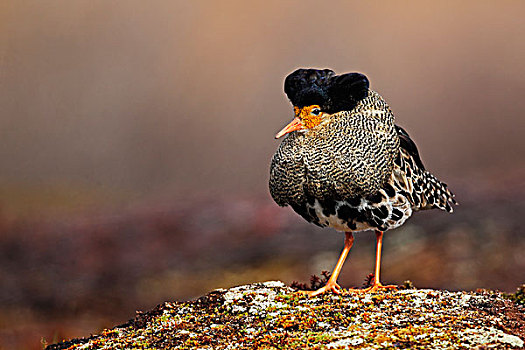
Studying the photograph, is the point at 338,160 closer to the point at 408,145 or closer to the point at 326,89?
the point at 326,89

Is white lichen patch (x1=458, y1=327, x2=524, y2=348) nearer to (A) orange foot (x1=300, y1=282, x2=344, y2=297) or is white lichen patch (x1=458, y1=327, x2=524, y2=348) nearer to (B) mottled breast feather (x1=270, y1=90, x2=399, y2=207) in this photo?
(A) orange foot (x1=300, y1=282, x2=344, y2=297)

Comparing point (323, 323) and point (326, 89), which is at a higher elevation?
point (326, 89)

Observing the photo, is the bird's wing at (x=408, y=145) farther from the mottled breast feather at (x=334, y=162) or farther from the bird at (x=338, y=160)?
the mottled breast feather at (x=334, y=162)

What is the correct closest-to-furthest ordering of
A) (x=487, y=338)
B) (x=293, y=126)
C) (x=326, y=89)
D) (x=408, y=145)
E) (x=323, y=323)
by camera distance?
1. (x=487, y=338)
2. (x=323, y=323)
3. (x=293, y=126)
4. (x=326, y=89)
5. (x=408, y=145)

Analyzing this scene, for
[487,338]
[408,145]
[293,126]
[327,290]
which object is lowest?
[487,338]

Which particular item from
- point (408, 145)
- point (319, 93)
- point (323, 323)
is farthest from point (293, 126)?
point (323, 323)

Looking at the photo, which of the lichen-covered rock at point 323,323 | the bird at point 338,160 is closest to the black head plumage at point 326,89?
the bird at point 338,160

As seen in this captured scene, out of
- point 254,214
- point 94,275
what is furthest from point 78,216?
point 254,214
